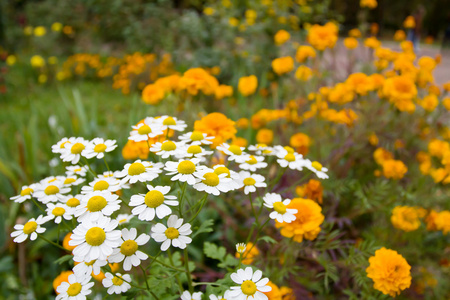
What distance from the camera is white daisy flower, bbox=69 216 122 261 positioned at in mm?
552

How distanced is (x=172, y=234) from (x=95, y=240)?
5.2 inches

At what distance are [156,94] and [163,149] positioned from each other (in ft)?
2.58

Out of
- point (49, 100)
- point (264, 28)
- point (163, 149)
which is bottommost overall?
point (49, 100)

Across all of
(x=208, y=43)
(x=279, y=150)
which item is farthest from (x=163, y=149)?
(x=208, y=43)

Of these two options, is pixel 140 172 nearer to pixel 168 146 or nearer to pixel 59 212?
pixel 168 146

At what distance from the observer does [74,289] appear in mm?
633

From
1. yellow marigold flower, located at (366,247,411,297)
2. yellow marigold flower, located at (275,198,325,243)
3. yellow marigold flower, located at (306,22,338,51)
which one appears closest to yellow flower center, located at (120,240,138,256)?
yellow marigold flower, located at (275,198,325,243)

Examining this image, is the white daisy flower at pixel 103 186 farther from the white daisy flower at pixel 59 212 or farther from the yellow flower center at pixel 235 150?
the yellow flower center at pixel 235 150

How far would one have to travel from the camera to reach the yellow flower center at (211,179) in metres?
0.65

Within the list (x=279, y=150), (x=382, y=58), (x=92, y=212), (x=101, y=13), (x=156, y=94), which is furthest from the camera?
(x=101, y=13)

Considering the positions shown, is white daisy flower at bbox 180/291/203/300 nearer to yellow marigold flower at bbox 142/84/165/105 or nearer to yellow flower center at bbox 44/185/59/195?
yellow flower center at bbox 44/185/59/195

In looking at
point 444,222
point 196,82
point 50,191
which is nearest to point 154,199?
point 50,191

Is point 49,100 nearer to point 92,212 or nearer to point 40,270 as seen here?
point 40,270

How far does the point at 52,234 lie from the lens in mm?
1533
